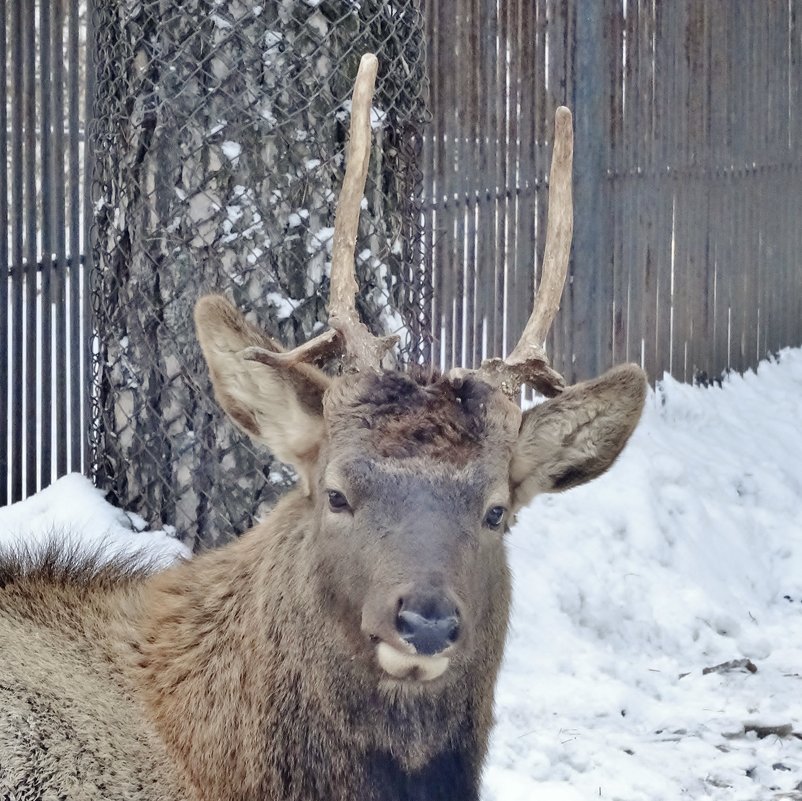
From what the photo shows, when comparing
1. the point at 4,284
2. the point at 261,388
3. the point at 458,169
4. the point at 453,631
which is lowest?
the point at 453,631

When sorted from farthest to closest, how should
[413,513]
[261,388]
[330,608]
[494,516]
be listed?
[261,388] < [494,516] < [330,608] < [413,513]

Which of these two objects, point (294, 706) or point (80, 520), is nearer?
point (294, 706)

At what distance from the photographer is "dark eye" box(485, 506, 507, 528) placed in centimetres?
358

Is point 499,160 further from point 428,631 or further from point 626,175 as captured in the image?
point 428,631

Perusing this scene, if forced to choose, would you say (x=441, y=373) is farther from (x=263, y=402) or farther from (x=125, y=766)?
(x=125, y=766)

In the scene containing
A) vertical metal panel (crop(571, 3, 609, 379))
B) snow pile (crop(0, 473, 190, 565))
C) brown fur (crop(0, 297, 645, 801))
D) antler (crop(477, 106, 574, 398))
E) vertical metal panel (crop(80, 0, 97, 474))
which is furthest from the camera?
vertical metal panel (crop(571, 3, 609, 379))

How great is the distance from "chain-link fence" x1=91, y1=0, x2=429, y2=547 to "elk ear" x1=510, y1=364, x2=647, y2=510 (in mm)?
1622

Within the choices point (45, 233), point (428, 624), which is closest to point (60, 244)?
point (45, 233)

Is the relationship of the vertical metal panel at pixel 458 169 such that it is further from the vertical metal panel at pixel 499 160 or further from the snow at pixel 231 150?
the snow at pixel 231 150

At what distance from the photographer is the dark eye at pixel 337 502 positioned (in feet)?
11.5

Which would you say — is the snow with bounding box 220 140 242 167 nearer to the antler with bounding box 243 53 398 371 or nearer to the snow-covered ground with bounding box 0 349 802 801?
the antler with bounding box 243 53 398 371

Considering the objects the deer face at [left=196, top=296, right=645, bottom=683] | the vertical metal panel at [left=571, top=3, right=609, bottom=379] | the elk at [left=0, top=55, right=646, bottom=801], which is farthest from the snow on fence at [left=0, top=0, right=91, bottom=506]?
the vertical metal panel at [left=571, top=3, right=609, bottom=379]

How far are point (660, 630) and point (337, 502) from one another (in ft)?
11.8

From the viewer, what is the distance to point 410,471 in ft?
11.2
